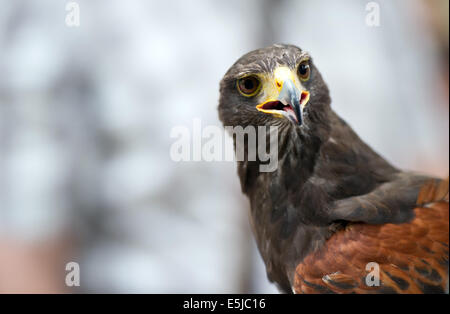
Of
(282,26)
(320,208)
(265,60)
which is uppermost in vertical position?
(282,26)

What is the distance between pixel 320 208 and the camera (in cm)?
158

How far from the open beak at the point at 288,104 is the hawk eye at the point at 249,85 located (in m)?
0.06

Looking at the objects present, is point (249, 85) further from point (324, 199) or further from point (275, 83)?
point (324, 199)

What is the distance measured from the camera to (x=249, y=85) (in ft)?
4.62

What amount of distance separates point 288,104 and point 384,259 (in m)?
0.60

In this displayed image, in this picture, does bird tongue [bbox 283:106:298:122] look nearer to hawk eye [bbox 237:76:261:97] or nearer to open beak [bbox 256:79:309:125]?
open beak [bbox 256:79:309:125]

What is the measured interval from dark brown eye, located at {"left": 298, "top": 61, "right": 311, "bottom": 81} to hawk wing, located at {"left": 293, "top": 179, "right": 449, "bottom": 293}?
497mm

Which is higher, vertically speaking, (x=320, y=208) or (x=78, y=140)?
(x=78, y=140)

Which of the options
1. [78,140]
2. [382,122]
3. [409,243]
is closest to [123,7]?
[78,140]

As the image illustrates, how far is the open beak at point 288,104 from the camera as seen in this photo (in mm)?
1222

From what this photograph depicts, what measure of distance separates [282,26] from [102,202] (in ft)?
7.17

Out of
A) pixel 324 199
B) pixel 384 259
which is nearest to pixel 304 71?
pixel 324 199
